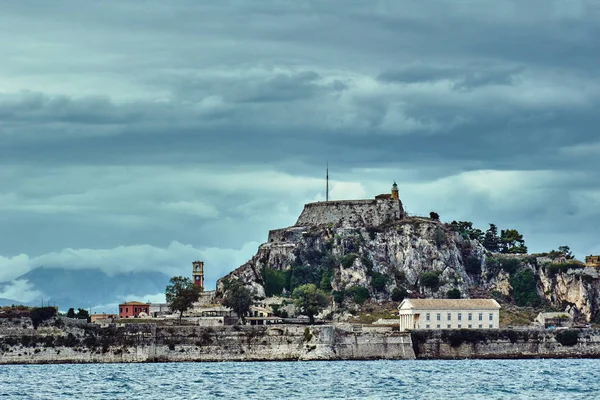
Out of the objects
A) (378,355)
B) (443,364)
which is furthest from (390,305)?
(443,364)

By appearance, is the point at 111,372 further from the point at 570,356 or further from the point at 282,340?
the point at 570,356

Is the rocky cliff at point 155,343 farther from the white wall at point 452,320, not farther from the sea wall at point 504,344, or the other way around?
the white wall at point 452,320

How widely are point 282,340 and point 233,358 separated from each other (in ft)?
Answer: 18.1

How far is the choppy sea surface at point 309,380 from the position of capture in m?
102

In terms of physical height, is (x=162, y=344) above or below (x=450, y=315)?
below

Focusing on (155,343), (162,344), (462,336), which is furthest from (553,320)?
(155,343)

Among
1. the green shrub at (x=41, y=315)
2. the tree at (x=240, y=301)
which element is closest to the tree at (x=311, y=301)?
the tree at (x=240, y=301)

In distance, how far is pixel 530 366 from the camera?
A: 141625 millimetres

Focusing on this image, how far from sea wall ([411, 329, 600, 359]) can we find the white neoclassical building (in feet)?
22.5

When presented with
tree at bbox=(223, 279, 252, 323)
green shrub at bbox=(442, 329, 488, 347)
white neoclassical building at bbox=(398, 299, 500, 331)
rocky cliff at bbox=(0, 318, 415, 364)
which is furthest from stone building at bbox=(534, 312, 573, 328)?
tree at bbox=(223, 279, 252, 323)

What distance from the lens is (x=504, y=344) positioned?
16350 cm

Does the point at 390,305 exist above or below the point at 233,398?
above

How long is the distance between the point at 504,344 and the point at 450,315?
10.1 metres

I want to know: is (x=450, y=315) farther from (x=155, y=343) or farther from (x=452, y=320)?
(x=155, y=343)
